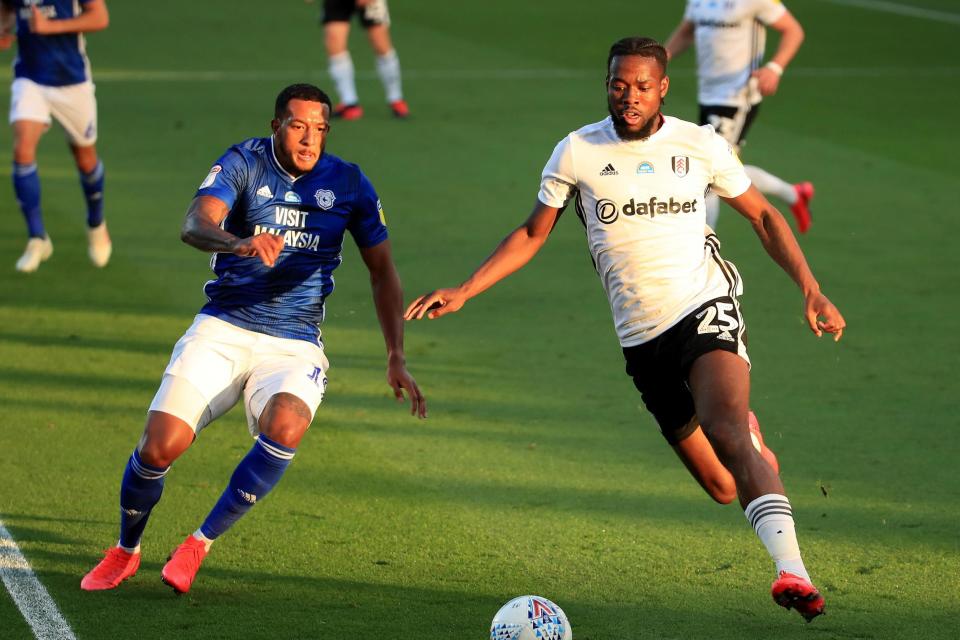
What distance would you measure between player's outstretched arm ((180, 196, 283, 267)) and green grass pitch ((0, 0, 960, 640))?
1.45m

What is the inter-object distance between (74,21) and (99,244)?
1.78m

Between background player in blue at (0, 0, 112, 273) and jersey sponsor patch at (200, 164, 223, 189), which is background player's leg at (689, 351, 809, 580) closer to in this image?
jersey sponsor patch at (200, 164, 223, 189)

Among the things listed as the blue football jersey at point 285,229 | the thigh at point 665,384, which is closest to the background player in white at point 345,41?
the blue football jersey at point 285,229

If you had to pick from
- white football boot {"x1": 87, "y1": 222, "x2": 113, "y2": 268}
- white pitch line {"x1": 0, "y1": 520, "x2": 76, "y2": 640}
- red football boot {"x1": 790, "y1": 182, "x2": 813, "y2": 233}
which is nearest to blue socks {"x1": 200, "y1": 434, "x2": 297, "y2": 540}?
white pitch line {"x1": 0, "y1": 520, "x2": 76, "y2": 640}

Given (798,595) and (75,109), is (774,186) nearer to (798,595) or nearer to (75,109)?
(75,109)

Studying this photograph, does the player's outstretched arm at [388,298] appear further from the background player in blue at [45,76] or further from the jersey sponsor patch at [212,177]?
the background player in blue at [45,76]

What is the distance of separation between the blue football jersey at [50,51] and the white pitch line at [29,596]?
17.3ft

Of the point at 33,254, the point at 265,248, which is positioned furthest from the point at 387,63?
the point at 265,248

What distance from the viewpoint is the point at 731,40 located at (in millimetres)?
11828

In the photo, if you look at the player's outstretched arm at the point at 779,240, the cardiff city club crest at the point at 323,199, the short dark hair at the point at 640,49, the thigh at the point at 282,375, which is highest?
the short dark hair at the point at 640,49

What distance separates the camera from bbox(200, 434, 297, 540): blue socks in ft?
19.7

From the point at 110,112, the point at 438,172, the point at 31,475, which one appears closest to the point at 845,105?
the point at 438,172

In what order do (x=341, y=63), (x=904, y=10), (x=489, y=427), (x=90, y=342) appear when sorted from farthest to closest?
(x=904, y=10)
(x=341, y=63)
(x=90, y=342)
(x=489, y=427)

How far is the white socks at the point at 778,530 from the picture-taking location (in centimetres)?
529
